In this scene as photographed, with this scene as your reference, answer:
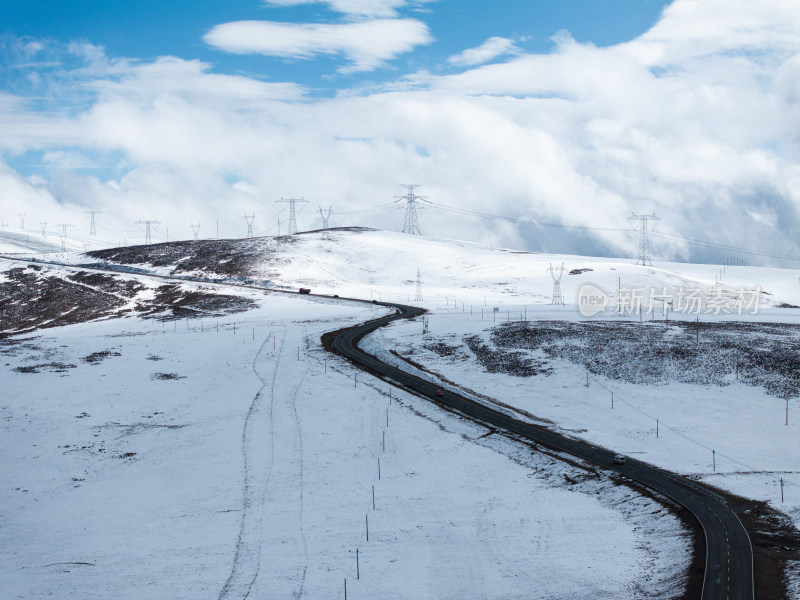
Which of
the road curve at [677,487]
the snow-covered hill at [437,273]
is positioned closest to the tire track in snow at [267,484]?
the road curve at [677,487]

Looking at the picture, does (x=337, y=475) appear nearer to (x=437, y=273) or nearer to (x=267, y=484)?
(x=267, y=484)

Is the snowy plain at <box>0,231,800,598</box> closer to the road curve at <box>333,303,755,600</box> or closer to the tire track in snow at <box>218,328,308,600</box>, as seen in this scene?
the tire track in snow at <box>218,328,308,600</box>

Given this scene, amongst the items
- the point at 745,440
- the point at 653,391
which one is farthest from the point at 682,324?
the point at 745,440

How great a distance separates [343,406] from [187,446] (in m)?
14.0

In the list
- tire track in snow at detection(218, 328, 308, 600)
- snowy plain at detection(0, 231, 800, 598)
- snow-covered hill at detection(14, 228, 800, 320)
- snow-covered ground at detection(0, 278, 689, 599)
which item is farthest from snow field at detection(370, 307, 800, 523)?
snow-covered hill at detection(14, 228, 800, 320)

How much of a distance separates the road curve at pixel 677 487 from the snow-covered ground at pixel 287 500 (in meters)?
1.58

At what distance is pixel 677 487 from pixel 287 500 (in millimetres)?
24445

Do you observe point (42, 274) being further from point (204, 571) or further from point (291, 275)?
point (204, 571)

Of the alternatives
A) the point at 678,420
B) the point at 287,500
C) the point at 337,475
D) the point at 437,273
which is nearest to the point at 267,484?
the point at 287,500

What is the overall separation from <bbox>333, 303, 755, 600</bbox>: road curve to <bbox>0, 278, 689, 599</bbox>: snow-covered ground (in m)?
1.58

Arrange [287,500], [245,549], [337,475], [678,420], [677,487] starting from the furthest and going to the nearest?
[678,420], [337,475], [677,487], [287,500], [245,549]

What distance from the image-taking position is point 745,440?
49750 mm

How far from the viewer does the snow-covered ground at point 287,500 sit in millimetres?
30781

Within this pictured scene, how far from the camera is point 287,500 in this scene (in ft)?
132
